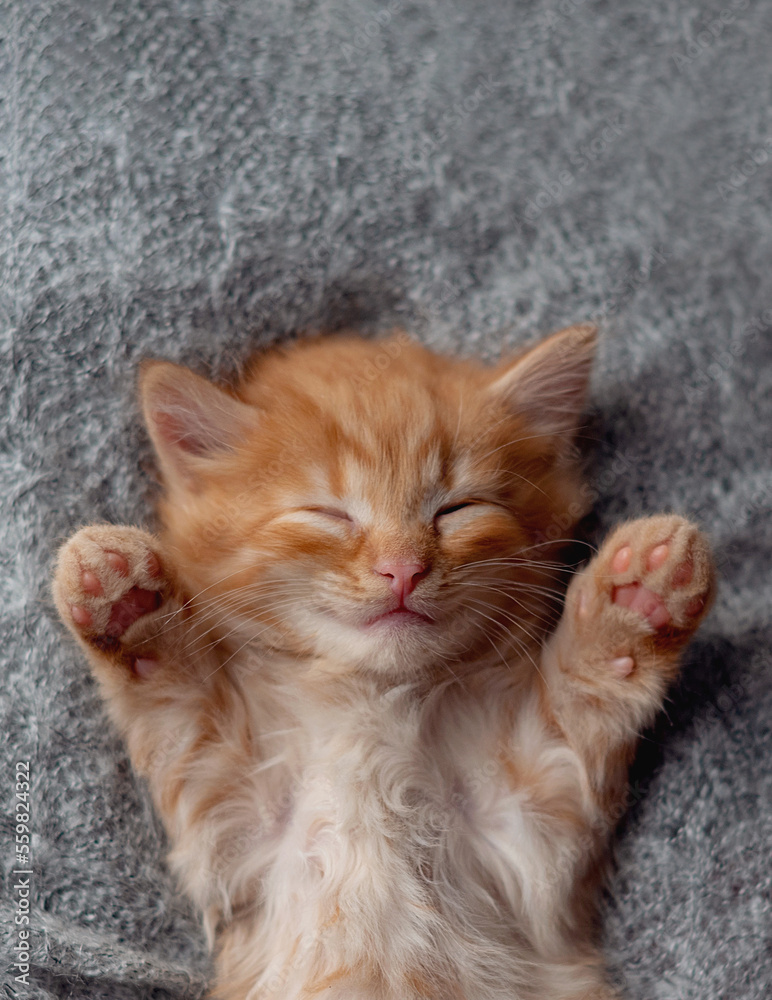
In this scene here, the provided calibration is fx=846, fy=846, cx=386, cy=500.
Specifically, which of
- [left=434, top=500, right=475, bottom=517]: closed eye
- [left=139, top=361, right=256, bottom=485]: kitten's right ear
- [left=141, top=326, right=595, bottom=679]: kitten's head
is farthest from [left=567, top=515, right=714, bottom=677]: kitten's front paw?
[left=139, top=361, right=256, bottom=485]: kitten's right ear

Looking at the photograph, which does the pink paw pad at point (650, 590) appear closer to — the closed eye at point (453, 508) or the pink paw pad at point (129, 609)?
the closed eye at point (453, 508)

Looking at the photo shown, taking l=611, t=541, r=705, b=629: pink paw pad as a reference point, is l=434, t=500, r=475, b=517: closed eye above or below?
above

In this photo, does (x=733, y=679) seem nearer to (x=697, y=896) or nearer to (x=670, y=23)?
(x=697, y=896)

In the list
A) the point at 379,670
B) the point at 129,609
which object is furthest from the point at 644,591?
the point at 129,609

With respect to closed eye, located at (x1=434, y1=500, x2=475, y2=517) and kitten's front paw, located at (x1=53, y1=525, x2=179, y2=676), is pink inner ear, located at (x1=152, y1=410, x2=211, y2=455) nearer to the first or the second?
kitten's front paw, located at (x1=53, y1=525, x2=179, y2=676)

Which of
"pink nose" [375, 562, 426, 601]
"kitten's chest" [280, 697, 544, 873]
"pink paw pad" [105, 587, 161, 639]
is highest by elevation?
"pink paw pad" [105, 587, 161, 639]

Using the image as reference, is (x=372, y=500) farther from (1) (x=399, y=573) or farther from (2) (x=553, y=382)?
(2) (x=553, y=382)

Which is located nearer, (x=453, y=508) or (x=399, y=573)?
(x=399, y=573)
